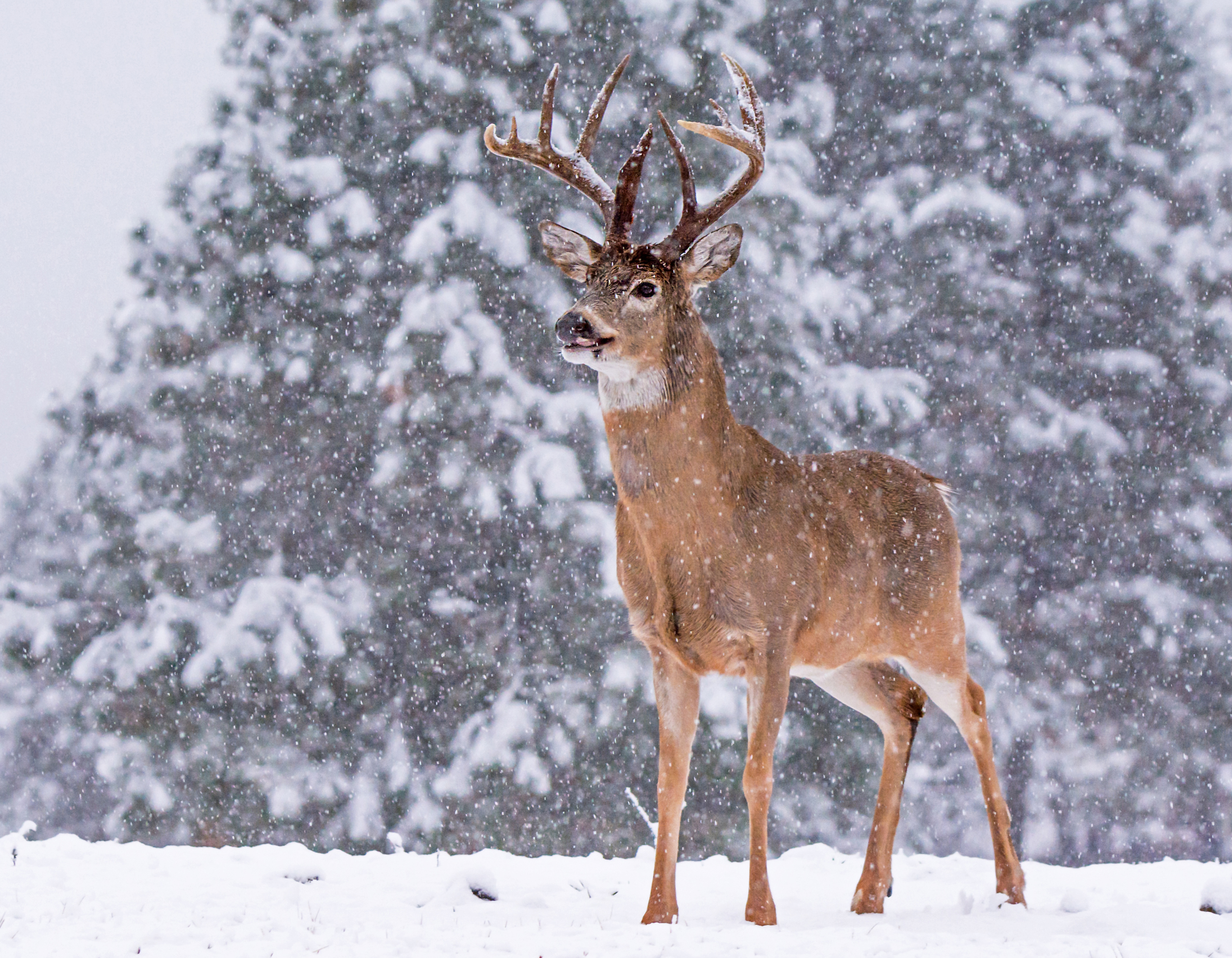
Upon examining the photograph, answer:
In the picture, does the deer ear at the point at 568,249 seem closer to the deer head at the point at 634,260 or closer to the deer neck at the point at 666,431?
the deer head at the point at 634,260

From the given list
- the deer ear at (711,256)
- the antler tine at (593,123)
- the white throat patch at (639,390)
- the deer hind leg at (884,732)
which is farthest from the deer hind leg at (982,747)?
the antler tine at (593,123)

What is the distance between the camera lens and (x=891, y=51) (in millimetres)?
12805

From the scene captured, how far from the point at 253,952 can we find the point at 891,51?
36.0 feet

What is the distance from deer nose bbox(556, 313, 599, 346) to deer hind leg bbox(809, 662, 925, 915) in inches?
78.4

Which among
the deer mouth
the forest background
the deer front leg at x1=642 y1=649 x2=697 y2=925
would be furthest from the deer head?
the forest background

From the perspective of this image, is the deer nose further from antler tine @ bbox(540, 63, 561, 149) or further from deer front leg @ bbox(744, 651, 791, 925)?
deer front leg @ bbox(744, 651, 791, 925)

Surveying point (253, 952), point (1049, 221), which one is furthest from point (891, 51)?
point (253, 952)

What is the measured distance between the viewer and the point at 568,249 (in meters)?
5.91

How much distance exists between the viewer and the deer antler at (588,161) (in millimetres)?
5422

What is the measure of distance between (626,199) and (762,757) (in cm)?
224

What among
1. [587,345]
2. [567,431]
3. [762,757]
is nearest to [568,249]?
[587,345]

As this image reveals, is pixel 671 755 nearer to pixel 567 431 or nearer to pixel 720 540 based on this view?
pixel 720 540

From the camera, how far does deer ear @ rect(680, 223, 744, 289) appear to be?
540 centimetres

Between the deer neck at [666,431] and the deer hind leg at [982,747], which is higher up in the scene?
the deer neck at [666,431]
